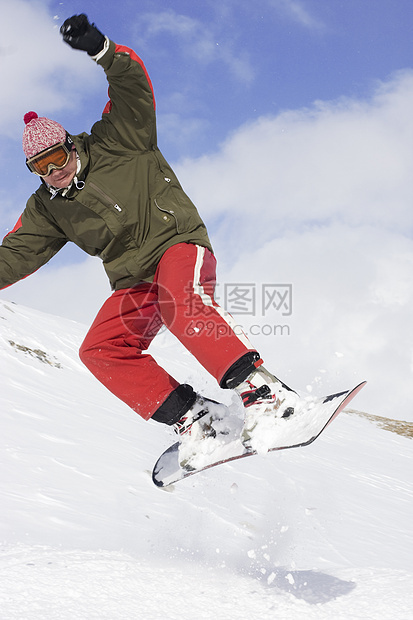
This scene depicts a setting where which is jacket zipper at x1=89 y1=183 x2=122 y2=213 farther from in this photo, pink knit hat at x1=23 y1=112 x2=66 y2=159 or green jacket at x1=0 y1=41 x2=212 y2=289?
pink knit hat at x1=23 y1=112 x2=66 y2=159

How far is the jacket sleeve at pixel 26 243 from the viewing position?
10.4ft

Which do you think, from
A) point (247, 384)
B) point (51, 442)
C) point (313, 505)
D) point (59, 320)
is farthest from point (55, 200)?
point (59, 320)

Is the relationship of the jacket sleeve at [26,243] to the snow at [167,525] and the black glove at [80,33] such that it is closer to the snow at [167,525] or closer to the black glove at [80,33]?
the snow at [167,525]

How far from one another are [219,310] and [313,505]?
3346 millimetres

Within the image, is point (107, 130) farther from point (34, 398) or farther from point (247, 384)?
point (34, 398)

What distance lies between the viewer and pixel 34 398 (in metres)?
6.31

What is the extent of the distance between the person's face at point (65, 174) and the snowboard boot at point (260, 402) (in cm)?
138

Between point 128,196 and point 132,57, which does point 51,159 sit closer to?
point 128,196

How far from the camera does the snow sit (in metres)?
2.01

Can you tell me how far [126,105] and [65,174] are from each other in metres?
0.47

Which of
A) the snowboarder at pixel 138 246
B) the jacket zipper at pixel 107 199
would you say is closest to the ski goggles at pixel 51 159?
the snowboarder at pixel 138 246

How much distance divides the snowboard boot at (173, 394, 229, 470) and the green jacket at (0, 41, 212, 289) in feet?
2.56

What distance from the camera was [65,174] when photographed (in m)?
2.77

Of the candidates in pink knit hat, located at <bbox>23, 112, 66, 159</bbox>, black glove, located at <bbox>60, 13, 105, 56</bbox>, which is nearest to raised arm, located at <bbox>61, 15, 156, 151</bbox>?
black glove, located at <bbox>60, 13, 105, 56</bbox>
